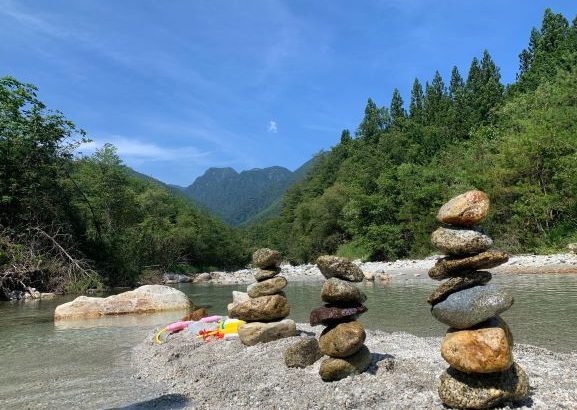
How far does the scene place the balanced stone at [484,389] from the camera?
6.39 m

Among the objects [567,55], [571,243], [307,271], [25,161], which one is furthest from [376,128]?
[25,161]

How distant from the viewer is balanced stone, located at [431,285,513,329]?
672 centimetres

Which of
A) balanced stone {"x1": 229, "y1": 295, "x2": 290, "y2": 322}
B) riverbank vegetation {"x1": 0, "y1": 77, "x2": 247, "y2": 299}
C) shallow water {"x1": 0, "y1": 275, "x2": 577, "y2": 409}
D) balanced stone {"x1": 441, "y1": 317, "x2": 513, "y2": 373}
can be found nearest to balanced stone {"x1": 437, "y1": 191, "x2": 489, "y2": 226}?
balanced stone {"x1": 441, "y1": 317, "x2": 513, "y2": 373}

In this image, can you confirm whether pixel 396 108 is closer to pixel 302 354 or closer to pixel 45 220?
pixel 45 220

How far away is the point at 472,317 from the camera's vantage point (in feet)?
22.1

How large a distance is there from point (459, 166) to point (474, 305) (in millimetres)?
56837

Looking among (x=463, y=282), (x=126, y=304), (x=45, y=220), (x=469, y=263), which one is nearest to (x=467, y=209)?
(x=469, y=263)

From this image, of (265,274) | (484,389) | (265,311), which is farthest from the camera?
(265,274)

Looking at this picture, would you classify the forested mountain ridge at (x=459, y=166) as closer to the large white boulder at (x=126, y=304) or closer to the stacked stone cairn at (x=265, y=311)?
the large white boulder at (x=126, y=304)

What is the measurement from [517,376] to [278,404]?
11.4ft

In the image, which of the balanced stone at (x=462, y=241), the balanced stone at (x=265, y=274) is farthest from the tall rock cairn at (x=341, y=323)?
the balanced stone at (x=265, y=274)

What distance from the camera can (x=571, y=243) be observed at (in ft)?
115

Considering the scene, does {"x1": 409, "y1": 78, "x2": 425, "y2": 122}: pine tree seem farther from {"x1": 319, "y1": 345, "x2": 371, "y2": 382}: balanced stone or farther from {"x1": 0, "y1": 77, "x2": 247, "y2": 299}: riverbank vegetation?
{"x1": 319, "y1": 345, "x2": 371, "y2": 382}: balanced stone

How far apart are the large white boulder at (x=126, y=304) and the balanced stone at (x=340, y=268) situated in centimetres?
1523
